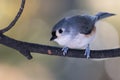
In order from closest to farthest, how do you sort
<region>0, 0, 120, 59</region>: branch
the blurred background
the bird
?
<region>0, 0, 120, 59</region>: branch < the bird < the blurred background

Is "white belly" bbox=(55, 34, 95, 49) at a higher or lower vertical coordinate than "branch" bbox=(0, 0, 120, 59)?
lower

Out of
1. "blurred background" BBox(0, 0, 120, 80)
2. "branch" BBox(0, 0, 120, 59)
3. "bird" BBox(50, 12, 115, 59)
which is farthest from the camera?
"blurred background" BBox(0, 0, 120, 80)

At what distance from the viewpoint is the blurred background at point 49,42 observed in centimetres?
189

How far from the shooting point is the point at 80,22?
107 centimetres

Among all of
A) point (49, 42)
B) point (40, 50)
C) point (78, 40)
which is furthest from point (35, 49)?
point (49, 42)

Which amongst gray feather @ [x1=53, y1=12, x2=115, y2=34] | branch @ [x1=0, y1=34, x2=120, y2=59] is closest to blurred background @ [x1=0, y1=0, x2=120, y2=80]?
gray feather @ [x1=53, y1=12, x2=115, y2=34]

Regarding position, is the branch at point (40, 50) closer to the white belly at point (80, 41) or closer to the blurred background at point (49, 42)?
the white belly at point (80, 41)

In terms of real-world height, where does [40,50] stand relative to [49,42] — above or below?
above

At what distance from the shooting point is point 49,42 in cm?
186

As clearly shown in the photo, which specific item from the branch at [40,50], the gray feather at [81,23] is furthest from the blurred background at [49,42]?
the branch at [40,50]

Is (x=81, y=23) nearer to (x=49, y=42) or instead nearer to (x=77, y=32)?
(x=77, y=32)

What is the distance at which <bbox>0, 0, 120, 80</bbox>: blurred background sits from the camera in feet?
6.19

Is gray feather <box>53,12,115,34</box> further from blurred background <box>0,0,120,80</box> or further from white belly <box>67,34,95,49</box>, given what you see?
blurred background <box>0,0,120,80</box>

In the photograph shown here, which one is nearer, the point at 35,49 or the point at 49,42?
the point at 35,49
